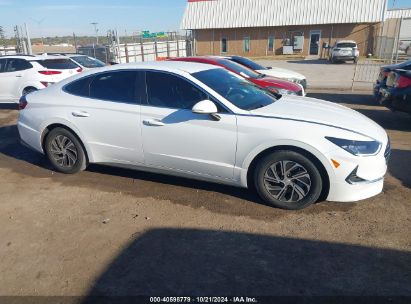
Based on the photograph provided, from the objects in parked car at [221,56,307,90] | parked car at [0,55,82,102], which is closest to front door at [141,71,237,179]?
parked car at [0,55,82,102]

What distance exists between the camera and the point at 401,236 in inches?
133

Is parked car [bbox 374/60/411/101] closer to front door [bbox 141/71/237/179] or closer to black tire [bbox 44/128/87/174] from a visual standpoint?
front door [bbox 141/71/237/179]

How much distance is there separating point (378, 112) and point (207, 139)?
6603 millimetres

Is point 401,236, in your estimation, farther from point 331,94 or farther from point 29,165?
point 331,94

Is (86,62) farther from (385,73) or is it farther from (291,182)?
(291,182)

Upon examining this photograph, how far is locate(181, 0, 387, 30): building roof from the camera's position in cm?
2973

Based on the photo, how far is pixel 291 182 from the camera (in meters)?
3.83

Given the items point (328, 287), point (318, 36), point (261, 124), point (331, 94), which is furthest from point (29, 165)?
point (318, 36)

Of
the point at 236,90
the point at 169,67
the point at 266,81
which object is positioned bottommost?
the point at 266,81

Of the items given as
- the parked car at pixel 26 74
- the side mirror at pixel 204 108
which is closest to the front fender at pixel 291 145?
the side mirror at pixel 204 108

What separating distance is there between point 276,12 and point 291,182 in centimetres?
3285

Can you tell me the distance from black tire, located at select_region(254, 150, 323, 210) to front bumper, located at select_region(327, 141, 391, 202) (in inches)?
7.2

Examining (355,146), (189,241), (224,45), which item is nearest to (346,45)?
(224,45)

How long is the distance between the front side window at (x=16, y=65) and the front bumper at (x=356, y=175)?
356 inches
